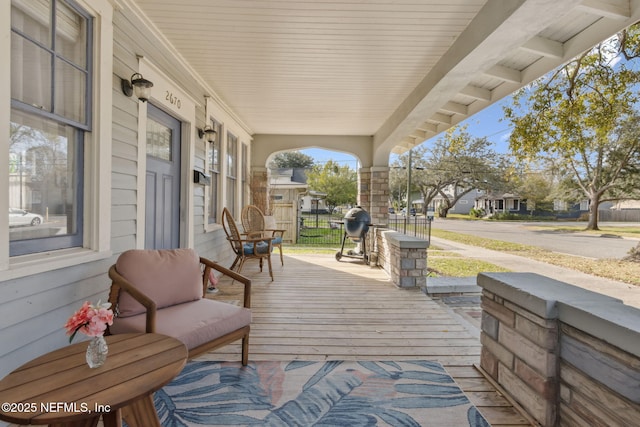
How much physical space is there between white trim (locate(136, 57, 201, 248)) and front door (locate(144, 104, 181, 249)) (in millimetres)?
65

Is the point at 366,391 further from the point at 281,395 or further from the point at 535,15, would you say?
the point at 535,15

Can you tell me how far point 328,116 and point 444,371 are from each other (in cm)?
427

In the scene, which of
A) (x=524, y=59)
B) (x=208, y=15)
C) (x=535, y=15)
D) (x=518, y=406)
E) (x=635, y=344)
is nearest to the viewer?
(x=635, y=344)

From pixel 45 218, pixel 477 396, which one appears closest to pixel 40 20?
pixel 45 218

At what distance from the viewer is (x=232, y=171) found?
5566mm

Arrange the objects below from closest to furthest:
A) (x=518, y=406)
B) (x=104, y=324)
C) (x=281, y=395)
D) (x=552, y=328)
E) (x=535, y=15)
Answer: (x=104, y=324), (x=552, y=328), (x=518, y=406), (x=281, y=395), (x=535, y=15)

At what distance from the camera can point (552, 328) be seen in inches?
58.5

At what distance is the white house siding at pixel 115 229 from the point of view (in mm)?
1536

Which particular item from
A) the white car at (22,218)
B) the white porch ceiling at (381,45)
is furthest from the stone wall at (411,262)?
the white car at (22,218)

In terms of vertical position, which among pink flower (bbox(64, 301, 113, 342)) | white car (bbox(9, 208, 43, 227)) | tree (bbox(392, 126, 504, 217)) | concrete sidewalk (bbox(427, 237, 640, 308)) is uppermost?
tree (bbox(392, 126, 504, 217))

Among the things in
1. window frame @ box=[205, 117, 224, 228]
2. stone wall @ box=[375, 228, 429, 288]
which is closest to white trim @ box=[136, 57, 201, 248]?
window frame @ box=[205, 117, 224, 228]

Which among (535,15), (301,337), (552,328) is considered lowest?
(301,337)

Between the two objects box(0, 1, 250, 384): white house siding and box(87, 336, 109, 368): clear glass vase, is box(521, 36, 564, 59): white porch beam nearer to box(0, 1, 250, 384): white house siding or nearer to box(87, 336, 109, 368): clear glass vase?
box(0, 1, 250, 384): white house siding

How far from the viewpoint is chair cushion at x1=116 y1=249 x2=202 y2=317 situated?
1916 mm
